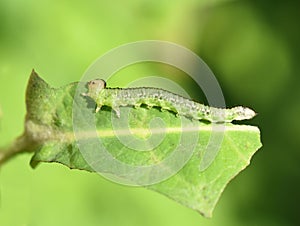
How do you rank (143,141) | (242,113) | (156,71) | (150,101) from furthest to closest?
(156,71) < (242,113) < (150,101) < (143,141)

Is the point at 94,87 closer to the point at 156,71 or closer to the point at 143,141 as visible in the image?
the point at 143,141

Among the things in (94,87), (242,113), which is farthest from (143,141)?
(242,113)

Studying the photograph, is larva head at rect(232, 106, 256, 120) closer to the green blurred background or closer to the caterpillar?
the caterpillar

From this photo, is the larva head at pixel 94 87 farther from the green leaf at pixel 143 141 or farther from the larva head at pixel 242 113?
the larva head at pixel 242 113

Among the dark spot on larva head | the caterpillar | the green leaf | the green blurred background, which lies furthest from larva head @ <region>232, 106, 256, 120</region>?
the green blurred background

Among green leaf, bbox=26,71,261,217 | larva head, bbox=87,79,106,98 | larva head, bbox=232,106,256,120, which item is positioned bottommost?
larva head, bbox=232,106,256,120
